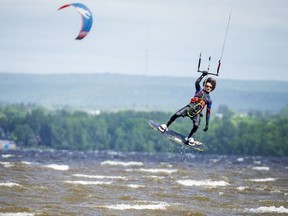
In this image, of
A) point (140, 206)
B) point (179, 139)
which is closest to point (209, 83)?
point (179, 139)

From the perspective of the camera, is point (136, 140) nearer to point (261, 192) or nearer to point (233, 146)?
point (233, 146)

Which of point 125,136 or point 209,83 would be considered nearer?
point 209,83

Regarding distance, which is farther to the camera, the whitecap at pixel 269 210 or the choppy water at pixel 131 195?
the whitecap at pixel 269 210

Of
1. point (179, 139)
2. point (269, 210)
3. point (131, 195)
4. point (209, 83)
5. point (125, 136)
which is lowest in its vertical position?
point (125, 136)

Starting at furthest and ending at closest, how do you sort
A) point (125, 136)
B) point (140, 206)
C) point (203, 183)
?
point (125, 136) < point (203, 183) < point (140, 206)

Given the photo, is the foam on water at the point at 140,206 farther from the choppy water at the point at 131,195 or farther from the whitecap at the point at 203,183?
the whitecap at the point at 203,183

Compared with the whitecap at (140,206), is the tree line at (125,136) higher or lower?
lower

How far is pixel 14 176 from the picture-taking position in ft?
173

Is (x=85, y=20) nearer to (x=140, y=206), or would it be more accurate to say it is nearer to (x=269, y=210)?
(x=140, y=206)

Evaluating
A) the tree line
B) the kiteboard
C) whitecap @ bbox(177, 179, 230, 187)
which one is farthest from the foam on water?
the tree line

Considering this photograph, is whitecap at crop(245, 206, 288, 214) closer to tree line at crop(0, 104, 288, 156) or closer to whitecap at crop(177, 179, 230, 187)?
whitecap at crop(177, 179, 230, 187)

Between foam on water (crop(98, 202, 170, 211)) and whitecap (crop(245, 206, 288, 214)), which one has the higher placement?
whitecap (crop(245, 206, 288, 214))

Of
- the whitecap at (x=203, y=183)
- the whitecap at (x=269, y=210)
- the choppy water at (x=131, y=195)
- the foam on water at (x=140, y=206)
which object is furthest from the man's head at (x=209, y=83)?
the whitecap at (x=203, y=183)

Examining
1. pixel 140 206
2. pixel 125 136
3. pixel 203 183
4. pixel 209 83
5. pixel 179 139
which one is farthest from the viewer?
pixel 125 136
